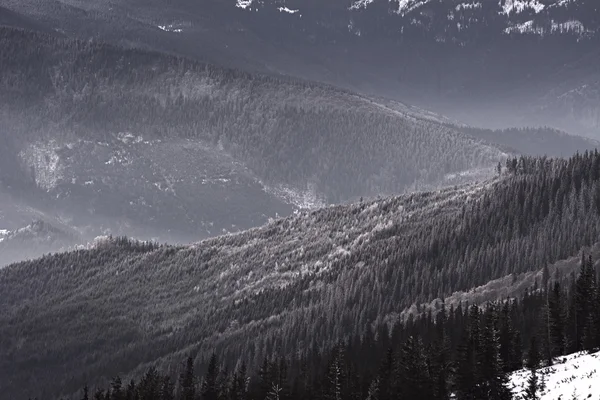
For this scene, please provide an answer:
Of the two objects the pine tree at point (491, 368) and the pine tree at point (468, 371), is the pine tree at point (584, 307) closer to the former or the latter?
the pine tree at point (491, 368)

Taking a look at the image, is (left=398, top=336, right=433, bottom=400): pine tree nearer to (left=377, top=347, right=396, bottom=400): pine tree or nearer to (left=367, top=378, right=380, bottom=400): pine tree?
(left=377, top=347, right=396, bottom=400): pine tree

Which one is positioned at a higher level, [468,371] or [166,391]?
[468,371]

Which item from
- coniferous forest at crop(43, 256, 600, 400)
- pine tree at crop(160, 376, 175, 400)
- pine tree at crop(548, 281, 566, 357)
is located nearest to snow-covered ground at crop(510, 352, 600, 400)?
coniferous forest at crop(43, 256, 600, 400)

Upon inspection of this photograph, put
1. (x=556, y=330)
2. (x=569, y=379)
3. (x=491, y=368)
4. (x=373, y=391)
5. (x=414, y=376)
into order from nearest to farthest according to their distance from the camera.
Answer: (x=569, y=379) → (x=491, y=368) → (x=414, y=376) → (x=373, y=391) → (x=556, y=330)

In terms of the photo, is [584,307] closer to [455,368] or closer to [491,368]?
[455,368]

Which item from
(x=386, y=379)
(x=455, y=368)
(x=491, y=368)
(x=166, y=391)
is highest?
(x=491, y=368)

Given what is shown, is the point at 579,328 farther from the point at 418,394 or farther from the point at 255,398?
the point at 255,398

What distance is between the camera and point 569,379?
12575 centimetres

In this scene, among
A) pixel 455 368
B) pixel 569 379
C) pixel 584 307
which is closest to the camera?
pixel 569 379

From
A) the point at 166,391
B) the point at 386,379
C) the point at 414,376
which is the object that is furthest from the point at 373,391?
the point at 166,391

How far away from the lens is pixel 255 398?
171 metres

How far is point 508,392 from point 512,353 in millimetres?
28609

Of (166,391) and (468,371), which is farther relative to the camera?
(166,391)

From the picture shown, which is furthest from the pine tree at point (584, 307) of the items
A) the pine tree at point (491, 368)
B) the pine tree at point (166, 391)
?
the pine tree at point (166, 391)
